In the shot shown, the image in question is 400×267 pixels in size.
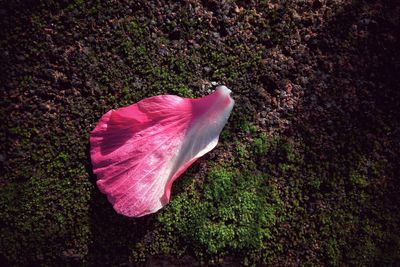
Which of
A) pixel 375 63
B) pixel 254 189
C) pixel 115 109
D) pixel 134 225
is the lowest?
pixel 134 225

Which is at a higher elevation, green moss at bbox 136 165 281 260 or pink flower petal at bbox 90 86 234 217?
pink flower petal at bbox 90 86 234 217

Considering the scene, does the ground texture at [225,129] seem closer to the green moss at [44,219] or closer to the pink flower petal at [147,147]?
the green moss at [44,219]

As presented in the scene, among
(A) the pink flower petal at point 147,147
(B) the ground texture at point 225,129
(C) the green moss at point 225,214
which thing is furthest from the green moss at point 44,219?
(C) the green moss at point 225,214

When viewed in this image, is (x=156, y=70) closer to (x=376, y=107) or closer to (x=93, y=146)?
(x=93, y=146)

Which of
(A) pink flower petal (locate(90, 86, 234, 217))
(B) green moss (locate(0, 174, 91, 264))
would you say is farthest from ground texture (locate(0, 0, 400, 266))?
(A) pink flower petal (locate(90, 86, 234, 217))

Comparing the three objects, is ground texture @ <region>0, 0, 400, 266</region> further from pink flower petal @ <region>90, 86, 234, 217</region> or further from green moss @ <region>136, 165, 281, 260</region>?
pink flower petal @ <region>90, 86, 234, 217</region>

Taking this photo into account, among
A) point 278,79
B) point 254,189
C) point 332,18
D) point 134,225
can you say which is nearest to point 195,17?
point 278,79

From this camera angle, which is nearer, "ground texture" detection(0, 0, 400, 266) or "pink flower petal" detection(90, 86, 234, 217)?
"pink flower petal" detection(90, 86, 234, 217)
